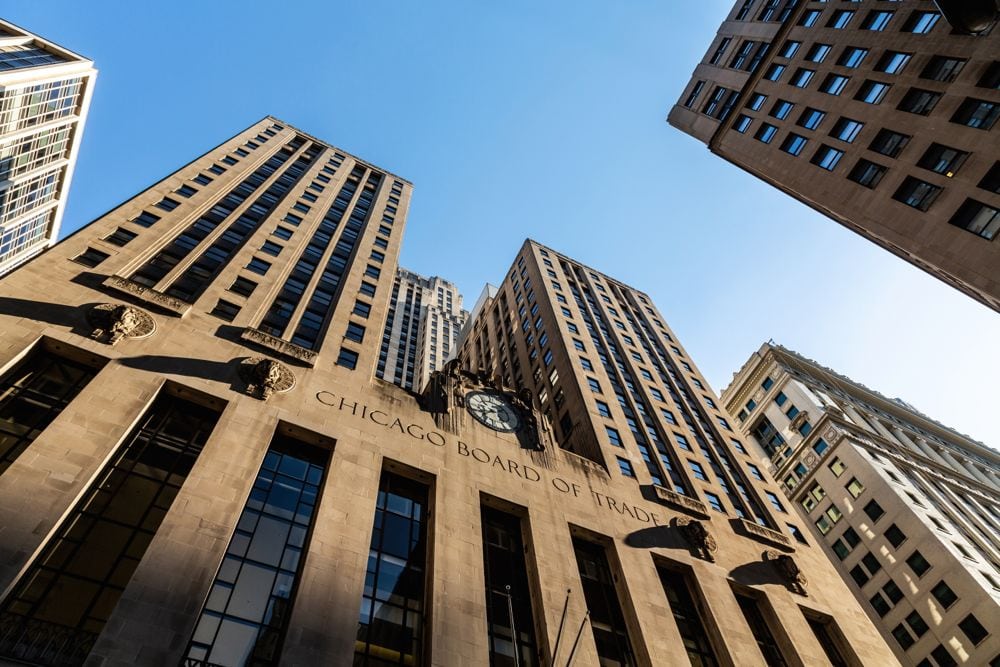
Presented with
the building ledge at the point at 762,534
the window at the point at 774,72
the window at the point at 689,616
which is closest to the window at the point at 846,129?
the window at the point at 774,72

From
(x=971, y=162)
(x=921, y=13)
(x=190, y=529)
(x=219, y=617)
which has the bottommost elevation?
(x=219, y=617)

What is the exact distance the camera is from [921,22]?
31.8 metres

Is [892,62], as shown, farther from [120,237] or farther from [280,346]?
[120,237]

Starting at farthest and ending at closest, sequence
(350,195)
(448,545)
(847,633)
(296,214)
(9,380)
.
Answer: (350,195)
(296,214)
(847,633)
(448,545)
(9,380)

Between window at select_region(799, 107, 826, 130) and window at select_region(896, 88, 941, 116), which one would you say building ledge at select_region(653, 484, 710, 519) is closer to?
window at select_region(799, 107, 826, 130)

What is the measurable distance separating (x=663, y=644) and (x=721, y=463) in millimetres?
24632

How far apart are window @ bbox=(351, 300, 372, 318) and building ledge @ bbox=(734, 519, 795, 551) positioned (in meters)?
29.3

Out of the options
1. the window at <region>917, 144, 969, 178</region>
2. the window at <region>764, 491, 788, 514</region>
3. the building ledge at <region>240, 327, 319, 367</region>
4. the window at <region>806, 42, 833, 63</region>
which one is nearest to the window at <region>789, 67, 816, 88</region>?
the window at <region>806, 42, 833, 63</region>

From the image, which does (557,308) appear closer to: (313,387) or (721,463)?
(721,463)

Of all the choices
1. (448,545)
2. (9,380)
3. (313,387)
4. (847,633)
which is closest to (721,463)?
(847,633)

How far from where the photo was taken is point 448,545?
85.1ft

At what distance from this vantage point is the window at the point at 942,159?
1112 inches

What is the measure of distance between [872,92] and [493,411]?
96.7 feet

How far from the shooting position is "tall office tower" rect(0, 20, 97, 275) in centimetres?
6819
